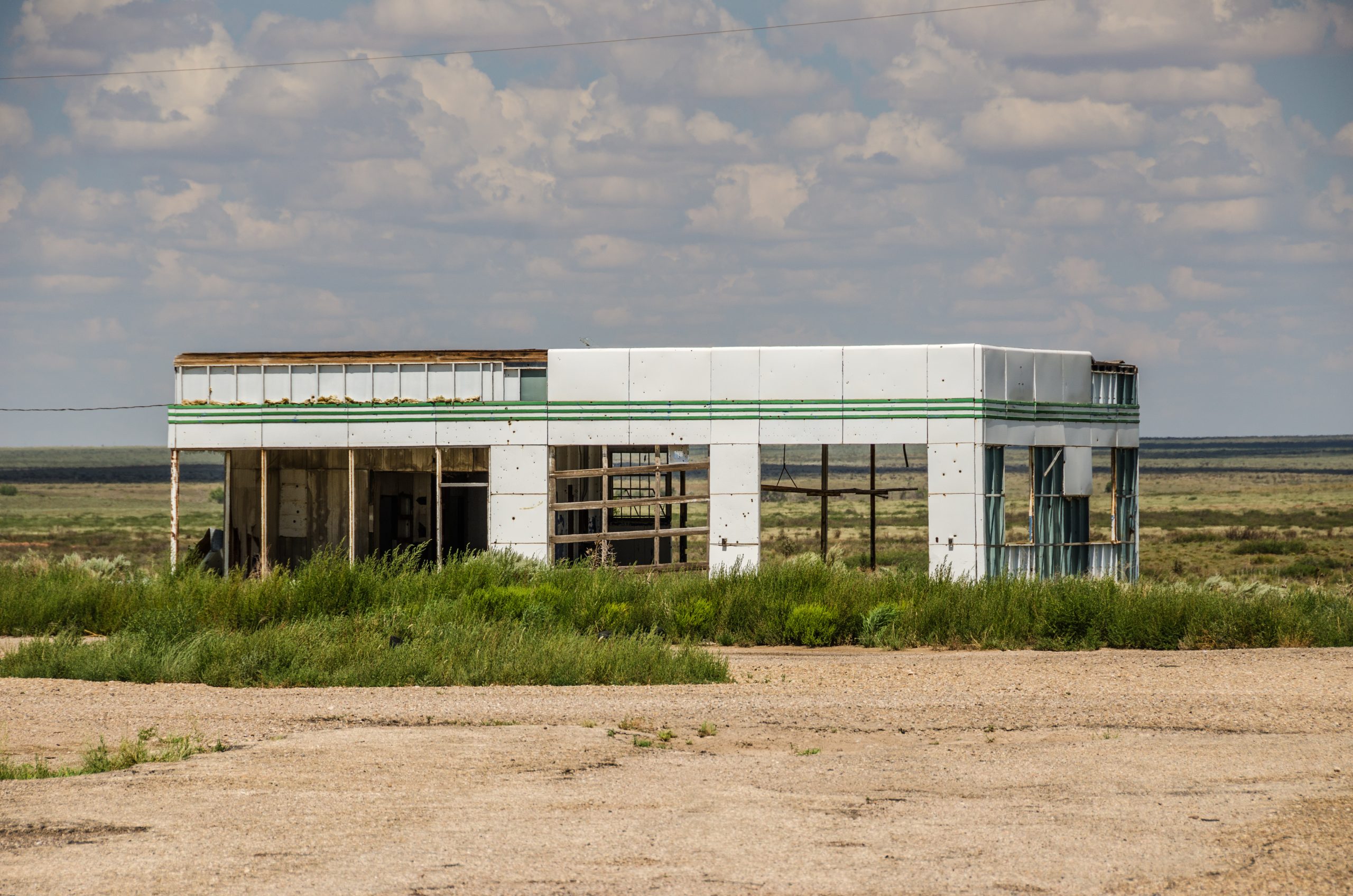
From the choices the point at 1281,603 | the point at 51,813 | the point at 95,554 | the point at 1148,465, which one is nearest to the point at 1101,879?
the point at 51,813

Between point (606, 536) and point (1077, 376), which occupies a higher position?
point (1077, 376)

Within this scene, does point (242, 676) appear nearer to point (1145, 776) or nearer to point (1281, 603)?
point (1145, 776)

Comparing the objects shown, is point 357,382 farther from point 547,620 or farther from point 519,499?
point 547,620

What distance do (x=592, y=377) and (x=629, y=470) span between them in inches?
66.0

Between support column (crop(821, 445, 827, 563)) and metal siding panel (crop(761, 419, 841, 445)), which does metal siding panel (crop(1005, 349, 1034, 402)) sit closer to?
metal siding panel (crop(761, 419, 841, 445))

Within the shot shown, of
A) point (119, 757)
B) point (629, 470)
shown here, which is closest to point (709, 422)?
point (629, 470)

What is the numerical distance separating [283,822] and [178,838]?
0.69 meters

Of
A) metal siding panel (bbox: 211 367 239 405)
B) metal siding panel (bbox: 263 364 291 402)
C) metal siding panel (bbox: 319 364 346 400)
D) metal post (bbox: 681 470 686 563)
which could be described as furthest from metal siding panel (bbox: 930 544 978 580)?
metal siding panel (bbox: 211 367 239 405)

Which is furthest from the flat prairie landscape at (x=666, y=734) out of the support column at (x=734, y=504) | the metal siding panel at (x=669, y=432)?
the metal siding panel at (x=669, y=432)

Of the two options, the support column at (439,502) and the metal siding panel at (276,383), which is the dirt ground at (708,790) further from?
the metal siding panel at (276,383)

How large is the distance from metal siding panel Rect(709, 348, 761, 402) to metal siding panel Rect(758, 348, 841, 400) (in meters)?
0.16

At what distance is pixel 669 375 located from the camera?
25203mm

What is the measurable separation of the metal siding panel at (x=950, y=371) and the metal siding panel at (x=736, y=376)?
2.81 meters

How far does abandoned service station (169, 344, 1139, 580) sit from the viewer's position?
24.6 m
